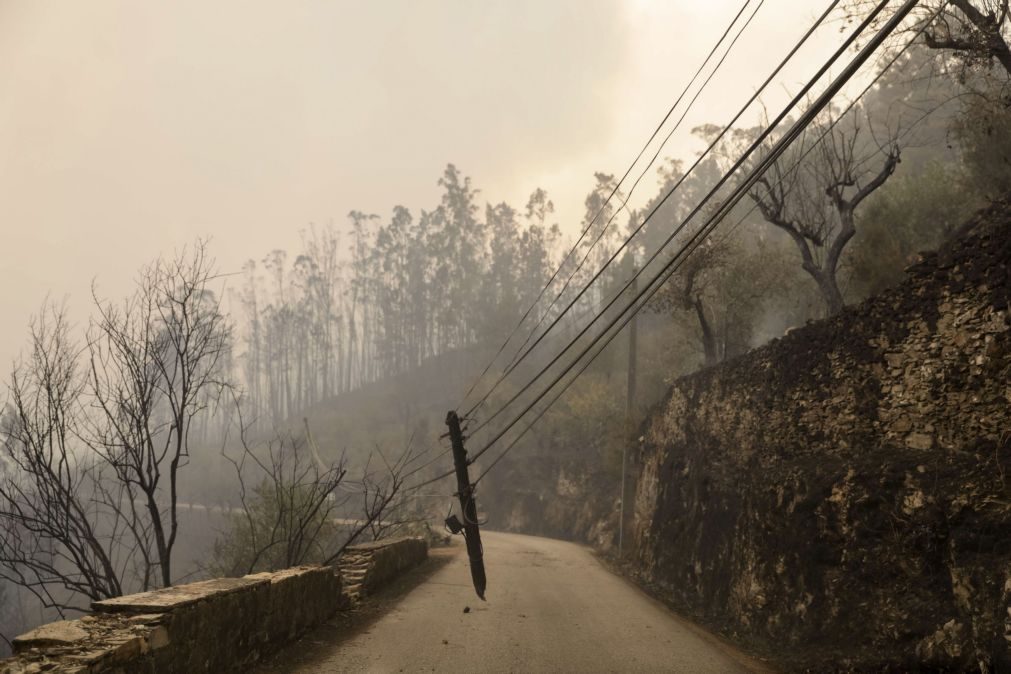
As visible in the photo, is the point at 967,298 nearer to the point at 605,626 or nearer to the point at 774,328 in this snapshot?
the point at 605,626

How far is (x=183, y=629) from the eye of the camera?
18.7 ft

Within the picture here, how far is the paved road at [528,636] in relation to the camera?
7.83m

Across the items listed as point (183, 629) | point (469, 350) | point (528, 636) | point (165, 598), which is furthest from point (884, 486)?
point (469, 350)

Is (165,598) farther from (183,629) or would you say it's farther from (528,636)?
(528,636)

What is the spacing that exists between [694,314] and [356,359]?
7028 centimetres

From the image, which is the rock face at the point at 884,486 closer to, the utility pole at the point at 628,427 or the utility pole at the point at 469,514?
the utility pole at the point at 469,514

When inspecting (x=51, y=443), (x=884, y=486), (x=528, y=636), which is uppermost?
(x=51, y=443)

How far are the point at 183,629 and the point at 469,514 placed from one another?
7.59 meters

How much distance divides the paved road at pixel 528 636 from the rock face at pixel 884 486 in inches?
53.0

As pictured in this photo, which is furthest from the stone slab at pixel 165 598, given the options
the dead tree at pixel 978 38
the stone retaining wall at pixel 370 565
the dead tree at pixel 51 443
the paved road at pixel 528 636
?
the dead tree at pixel 978 38

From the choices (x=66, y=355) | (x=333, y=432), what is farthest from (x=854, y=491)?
(x=333, y=432)

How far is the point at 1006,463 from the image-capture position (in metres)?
6.76

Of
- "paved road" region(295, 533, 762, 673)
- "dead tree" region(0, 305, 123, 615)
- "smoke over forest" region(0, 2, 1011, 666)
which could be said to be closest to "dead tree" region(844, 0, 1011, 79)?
"smoke over forest" region(0, 2, 1011, 666)

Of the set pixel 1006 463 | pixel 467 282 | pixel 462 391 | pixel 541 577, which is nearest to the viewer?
pixel 1006 463
